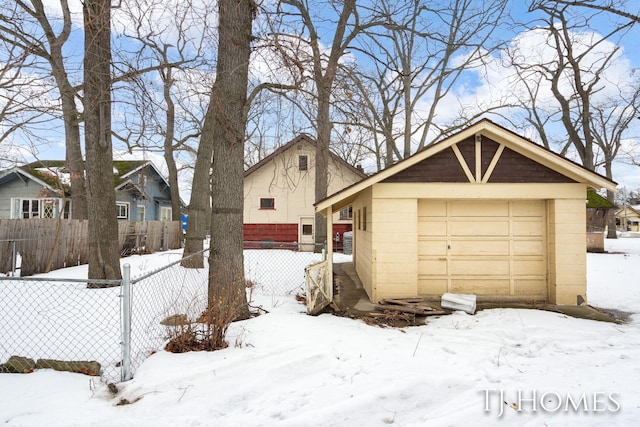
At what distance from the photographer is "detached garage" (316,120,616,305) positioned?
766 centimetres

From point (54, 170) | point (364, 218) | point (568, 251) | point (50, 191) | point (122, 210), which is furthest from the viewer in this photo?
point (122, 210)

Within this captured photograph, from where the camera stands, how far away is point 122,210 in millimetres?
22766

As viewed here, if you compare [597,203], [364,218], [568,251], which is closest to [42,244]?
[364,218]

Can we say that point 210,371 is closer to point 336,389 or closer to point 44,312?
point 336,389

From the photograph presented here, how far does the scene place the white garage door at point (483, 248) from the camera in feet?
26.3

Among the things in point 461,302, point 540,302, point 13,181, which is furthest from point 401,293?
point 13,181

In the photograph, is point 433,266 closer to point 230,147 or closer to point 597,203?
point 230,147

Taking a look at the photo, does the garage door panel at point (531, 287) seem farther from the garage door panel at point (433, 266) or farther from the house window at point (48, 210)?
the house window at point (48, 210)

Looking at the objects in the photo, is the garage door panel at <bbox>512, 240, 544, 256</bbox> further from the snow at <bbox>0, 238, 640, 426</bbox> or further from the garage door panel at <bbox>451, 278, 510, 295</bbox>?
the snow at <bbox>0, 238, 640, 426</bbox>

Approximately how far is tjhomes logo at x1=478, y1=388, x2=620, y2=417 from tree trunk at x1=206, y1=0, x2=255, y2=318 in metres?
3.88

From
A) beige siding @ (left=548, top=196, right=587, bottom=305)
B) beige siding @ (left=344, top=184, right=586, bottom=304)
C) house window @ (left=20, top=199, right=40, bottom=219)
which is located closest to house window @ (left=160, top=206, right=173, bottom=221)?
house window @ (left=20, top=199, right=40, bottom=219)

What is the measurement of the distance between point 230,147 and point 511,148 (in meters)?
5.95

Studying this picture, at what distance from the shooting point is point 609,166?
31.2 m

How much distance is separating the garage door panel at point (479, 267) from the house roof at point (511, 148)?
7.64 ft
